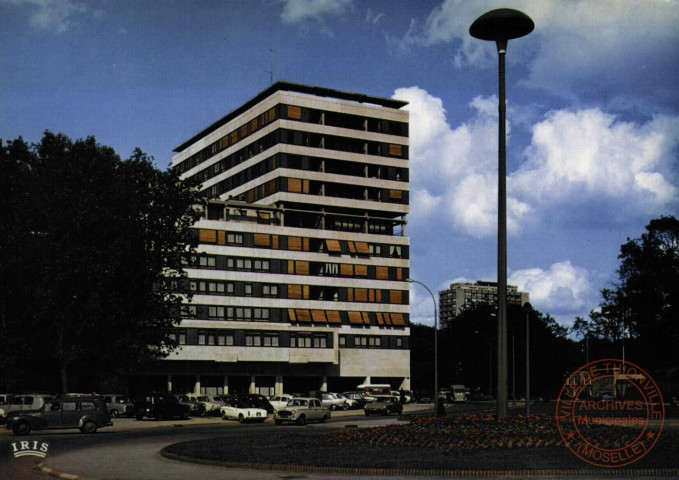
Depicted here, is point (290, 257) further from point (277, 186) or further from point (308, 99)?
point (308, 99)

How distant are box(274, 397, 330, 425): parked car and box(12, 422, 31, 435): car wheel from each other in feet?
48.0

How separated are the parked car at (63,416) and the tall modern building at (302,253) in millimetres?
50795

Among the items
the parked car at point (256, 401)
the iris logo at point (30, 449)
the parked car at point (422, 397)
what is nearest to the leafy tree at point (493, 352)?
the parked car at point (422, 397)

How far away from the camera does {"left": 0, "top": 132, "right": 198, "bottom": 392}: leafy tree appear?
46.8 meters

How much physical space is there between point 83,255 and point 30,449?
60.8 ft

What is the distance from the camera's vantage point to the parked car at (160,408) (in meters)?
54.1

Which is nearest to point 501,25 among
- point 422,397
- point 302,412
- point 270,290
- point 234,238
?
point 302,412

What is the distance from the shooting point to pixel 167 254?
51.9 meters

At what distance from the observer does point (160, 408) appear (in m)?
54.1

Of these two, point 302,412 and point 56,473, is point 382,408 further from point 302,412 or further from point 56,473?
point 56,473

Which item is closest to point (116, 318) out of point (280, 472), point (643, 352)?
point (280, 472)

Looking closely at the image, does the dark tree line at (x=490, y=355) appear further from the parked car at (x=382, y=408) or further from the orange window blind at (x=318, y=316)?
the parked car at (x=382, y=408)

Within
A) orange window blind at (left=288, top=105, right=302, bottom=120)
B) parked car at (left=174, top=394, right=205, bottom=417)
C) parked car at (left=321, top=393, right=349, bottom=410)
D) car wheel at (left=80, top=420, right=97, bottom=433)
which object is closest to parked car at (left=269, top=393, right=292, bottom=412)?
parked car at (left=174, top=394, right=205, bottom=417)

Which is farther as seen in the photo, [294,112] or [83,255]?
[294,112]
